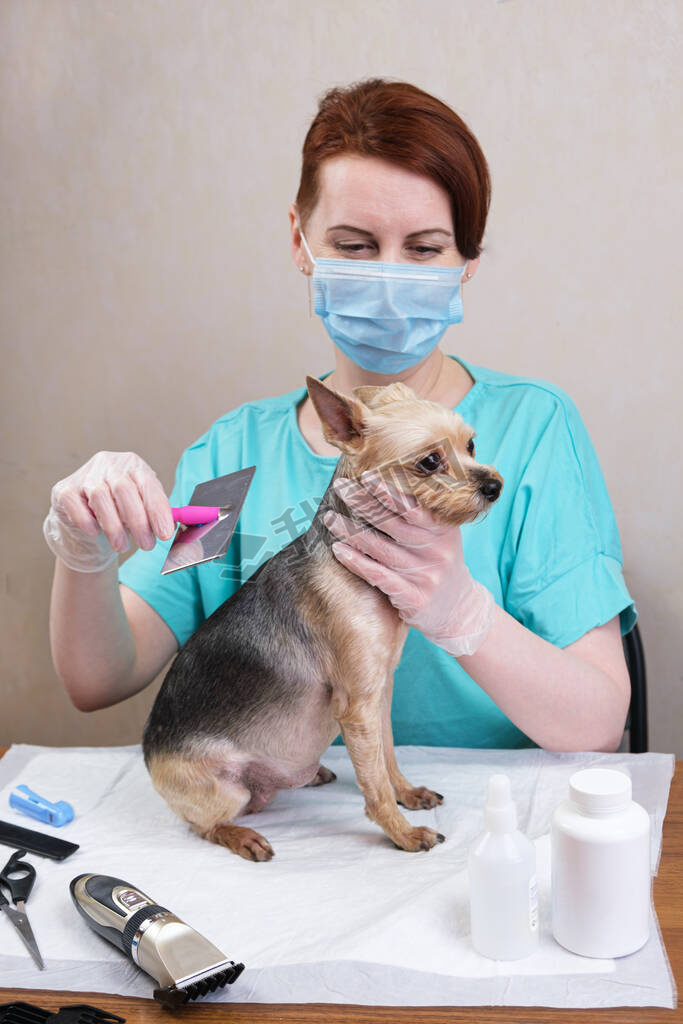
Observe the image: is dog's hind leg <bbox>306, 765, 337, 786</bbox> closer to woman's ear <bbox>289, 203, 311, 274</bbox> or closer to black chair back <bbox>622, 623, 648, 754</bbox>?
black chair back <bbox>622, 623, 648, 754</bbox>

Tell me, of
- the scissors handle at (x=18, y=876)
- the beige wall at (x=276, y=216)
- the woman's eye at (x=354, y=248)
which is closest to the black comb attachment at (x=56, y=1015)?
the scissors handle at (x=18, y=876)

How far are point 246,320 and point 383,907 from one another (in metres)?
1.59

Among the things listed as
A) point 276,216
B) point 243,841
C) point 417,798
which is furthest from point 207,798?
point 276,216

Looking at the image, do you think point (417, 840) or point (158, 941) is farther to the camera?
point (417, 840)

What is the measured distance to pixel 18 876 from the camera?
119 centimetres

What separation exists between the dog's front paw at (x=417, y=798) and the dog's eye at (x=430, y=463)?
0.55m

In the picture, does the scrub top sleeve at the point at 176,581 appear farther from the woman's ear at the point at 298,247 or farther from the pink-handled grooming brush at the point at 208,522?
the pink-handled grooming brush at the point at 208,522

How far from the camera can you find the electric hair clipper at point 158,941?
3.00ft

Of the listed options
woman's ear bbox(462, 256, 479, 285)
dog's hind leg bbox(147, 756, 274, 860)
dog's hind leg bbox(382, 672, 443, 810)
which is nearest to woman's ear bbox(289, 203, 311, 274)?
woman's ear bbox(462, 256, 479, 285)

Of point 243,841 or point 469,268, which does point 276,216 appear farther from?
point 243,841

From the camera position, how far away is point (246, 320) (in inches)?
90.9

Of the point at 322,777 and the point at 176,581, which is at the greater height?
the point at 176,581

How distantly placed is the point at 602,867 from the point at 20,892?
2.37 feet

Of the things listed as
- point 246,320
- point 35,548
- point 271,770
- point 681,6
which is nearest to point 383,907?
point 271,770
